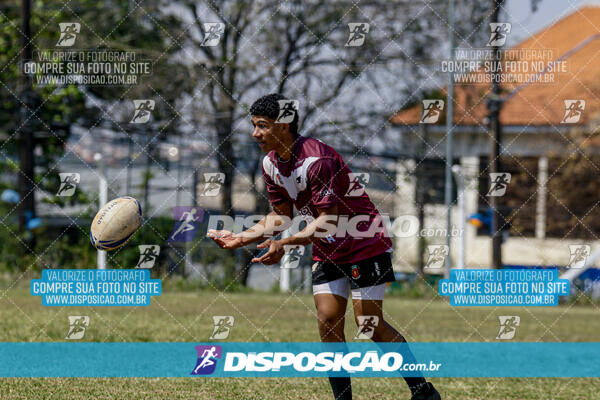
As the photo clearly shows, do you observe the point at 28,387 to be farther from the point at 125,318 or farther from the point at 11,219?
the point at 11,219

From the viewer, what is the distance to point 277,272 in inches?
683

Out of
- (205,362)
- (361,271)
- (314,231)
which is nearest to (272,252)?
(314,231)

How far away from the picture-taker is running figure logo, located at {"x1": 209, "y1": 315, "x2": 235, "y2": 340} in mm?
9045

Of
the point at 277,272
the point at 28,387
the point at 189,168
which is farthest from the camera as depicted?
the point at 277,272

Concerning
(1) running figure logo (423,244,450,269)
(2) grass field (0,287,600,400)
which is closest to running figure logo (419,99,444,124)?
(1) running figure logo (423,244,450,269)

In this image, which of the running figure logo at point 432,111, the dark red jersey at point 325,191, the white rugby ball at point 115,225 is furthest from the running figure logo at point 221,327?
the running figure logo at point 432,111

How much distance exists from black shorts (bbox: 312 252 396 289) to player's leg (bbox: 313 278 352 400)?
0.05 m

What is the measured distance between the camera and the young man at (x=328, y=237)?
16.8ft

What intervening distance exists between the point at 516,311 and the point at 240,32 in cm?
864

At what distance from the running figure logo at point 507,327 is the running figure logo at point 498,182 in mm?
2144

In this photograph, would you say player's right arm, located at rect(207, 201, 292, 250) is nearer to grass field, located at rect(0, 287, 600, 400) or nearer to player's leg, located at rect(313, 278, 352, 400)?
player's leg, located at rect(313, 278, 352, 400)

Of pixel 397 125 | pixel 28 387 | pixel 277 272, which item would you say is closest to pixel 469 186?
pixel 397 125

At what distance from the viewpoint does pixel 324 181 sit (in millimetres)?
5070

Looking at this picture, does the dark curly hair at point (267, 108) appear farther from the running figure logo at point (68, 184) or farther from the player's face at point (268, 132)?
the running figure logo at point (68, 184)
